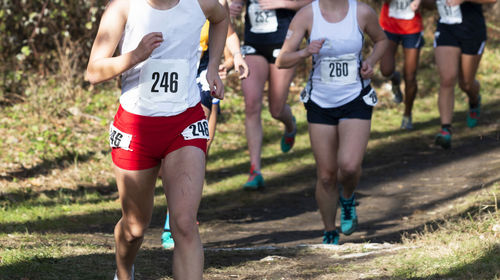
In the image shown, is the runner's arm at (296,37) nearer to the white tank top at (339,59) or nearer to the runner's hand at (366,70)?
the white tank top at (339,59)

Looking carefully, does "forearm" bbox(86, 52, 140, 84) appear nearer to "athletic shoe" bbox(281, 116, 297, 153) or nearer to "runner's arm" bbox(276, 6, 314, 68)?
"runner's arm" bbox(276, 6, 314, 68)

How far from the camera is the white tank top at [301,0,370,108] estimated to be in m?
5.68

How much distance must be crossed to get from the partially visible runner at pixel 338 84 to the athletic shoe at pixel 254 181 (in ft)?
7.42

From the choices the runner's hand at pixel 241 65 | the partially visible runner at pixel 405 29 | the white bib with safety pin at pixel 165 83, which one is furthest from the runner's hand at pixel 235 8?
the white bib with safety pin at pixel 165 83

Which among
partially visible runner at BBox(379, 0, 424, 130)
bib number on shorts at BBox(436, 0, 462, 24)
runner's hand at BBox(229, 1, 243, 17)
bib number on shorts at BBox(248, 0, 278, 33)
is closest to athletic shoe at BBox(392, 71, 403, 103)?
partially visible runner at BBox(379, 0, 424, 130)

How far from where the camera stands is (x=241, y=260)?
523cm

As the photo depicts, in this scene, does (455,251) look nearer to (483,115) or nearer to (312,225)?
(312,225)

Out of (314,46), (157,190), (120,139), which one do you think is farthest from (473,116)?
(120,139)

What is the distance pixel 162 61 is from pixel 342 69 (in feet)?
7.17

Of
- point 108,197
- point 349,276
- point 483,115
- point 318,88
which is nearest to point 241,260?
point 349,276

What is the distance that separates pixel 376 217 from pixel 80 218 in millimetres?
2708

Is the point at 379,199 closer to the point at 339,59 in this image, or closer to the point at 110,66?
the point at 339,59

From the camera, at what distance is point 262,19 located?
25.5 ft

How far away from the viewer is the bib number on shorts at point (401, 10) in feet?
32.6
